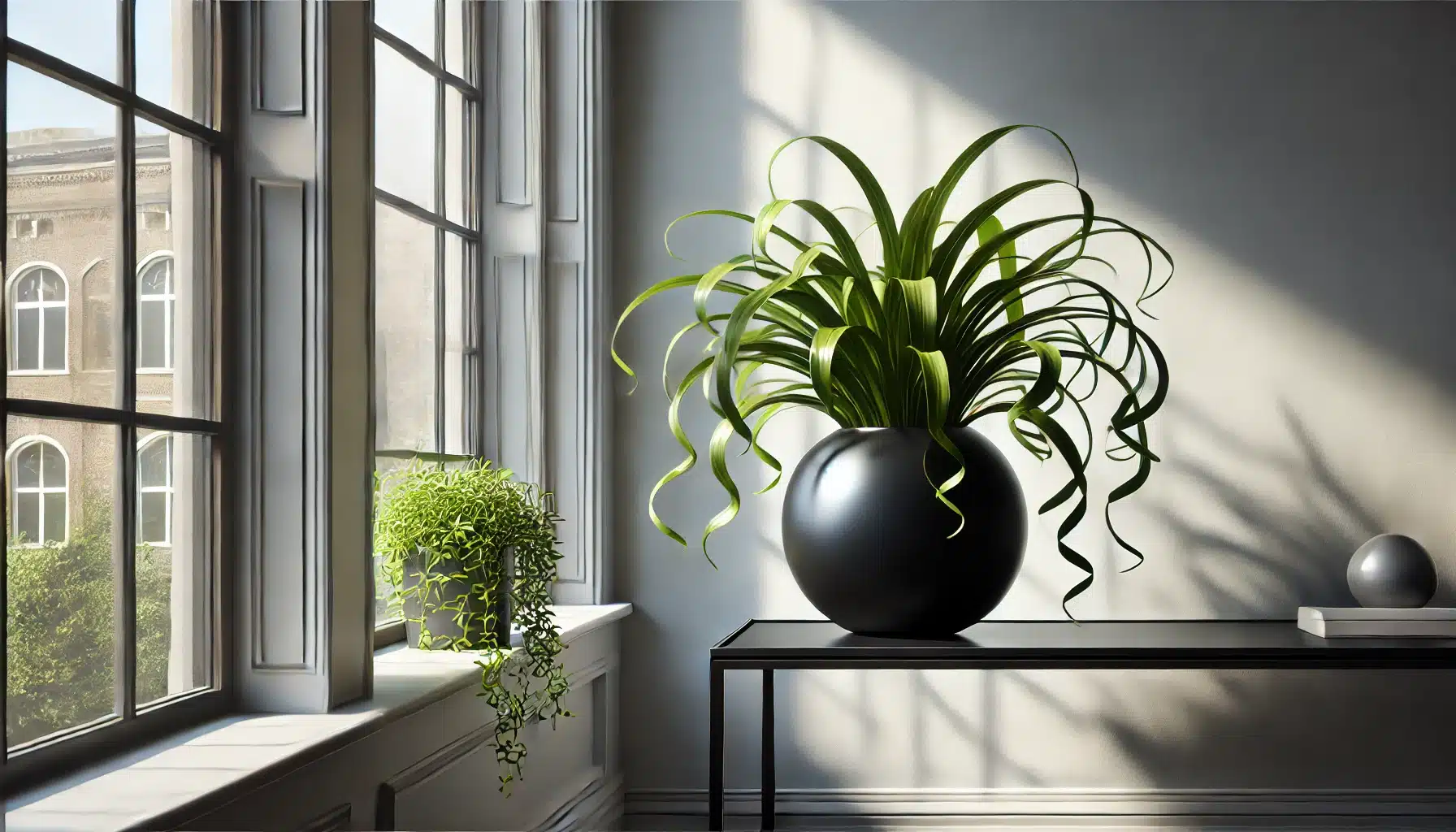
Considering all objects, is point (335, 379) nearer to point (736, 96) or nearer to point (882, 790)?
point (736, 96)

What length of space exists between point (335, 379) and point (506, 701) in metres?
0.67

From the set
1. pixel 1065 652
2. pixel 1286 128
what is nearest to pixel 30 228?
pixel 1065 652

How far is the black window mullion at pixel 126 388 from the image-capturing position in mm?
1174

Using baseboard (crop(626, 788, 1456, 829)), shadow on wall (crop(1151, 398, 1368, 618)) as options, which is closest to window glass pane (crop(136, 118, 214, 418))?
baseboard (crop(626, 788, 1456, 829))

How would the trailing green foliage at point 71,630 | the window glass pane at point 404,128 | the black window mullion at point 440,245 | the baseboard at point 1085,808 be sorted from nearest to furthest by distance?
the trailing green foliage at point 71,630 < the window glass pane at point 404,128 < the black window mullion at point 440,245 < the baseboard at point 1085,808

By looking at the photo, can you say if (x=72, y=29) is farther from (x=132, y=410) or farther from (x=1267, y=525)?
(x=1267, y=525)

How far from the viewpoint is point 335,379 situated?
137 cm

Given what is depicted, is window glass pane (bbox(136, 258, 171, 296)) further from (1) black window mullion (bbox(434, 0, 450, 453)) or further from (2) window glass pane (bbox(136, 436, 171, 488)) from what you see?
(1) black window mullion (bbox(434, 0, 450, 453))

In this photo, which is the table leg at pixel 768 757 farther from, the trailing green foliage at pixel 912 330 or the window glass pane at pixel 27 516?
the window glass pane at pixel 27 516

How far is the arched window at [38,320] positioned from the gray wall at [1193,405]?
1554 millimetres

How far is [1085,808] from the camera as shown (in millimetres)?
2480

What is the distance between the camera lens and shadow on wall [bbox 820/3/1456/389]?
2488 mm

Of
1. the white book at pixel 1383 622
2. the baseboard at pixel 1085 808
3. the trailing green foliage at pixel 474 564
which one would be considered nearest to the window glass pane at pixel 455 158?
the trailing green foliage at pixel 474 564

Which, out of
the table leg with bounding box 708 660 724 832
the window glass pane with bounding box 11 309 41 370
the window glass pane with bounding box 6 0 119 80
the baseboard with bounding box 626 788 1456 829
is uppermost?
the window glass pane with bounding box 6 0 119 80
